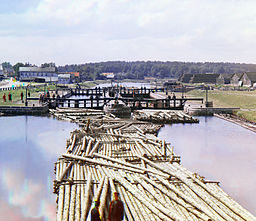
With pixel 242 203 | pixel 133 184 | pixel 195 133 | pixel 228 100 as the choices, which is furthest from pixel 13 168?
pixel 228 100

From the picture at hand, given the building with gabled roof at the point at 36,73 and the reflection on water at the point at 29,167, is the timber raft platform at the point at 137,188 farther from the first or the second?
the building with gabled roof at the point at 36,73

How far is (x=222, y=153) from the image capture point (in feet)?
98.9

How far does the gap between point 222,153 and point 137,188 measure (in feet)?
50.0

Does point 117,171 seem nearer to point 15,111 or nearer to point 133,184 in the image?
point 133,184

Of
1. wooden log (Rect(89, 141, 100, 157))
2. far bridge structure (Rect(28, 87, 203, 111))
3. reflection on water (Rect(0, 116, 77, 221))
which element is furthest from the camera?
far bridge structure (Rect(28, 87, 203, 111))

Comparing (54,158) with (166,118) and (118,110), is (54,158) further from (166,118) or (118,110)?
(118,110)

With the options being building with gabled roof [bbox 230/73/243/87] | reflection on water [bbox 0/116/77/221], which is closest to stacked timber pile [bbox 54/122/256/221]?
reflection on water [bbox 0/116/77/221]

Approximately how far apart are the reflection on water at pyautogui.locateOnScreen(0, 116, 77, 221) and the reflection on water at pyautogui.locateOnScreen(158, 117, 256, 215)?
9974 mm

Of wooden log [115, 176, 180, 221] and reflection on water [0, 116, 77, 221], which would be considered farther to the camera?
reflection on water [0, 116, 77, 221]

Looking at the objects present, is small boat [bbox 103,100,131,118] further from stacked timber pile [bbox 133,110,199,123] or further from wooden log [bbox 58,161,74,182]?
wooden log [bbox 58,161,74,182]

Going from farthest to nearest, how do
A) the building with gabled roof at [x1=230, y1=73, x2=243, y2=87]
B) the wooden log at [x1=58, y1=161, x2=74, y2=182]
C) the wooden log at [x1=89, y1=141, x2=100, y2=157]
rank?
the building with gabled roof at [x1=230, y1=73, x2=243, y2=87] < the wooden log at [x1=89, y1=141, x2=100, y2=157] < the wooden log at [x1=58, y1=161, x2=74, y2=182]

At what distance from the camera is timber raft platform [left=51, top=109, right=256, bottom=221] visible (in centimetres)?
1411

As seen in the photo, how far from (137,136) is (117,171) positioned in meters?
10.8

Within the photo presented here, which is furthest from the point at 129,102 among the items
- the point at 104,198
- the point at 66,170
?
the point at 104,198
